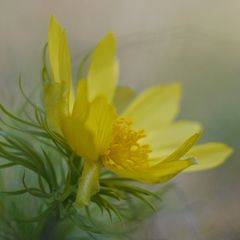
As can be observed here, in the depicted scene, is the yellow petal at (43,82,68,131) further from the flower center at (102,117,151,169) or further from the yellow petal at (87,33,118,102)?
the yellow petal at (87,33,118,102)

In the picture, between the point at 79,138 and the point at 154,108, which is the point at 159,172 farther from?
the point at 154,108

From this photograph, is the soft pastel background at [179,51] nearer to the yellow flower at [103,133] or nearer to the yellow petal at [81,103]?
the yellow flower at [103,133]

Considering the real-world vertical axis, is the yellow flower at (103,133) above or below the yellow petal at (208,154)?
above

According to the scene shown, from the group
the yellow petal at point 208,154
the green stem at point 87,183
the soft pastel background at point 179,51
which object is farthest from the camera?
the soft pastel background at point 179,51

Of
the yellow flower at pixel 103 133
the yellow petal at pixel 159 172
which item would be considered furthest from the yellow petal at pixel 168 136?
the yellow petal at pixel 159 172

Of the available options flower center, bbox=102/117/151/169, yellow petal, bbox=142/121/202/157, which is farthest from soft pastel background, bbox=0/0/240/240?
flower center, bbox=102/117/151/169

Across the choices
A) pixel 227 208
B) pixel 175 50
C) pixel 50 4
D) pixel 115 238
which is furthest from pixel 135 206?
pixel 50 4
